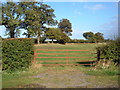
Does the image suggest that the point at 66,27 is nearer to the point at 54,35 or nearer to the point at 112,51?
the point at 54,35

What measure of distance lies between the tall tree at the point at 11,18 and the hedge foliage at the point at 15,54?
2735cm

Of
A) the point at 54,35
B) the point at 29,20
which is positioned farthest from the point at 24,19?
the point at 54,35

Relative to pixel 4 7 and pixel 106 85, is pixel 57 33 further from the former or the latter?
pixel 106 85

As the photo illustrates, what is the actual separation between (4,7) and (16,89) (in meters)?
32.4

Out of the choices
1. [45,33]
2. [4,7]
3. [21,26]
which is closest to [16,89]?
[4,7]

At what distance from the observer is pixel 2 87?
5312 millimetres

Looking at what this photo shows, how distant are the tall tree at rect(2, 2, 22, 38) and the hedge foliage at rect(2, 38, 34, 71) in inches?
1077

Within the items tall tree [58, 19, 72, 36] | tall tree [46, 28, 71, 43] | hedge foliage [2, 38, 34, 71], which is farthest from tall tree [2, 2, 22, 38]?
tall tree [58, 19, 72, 36]

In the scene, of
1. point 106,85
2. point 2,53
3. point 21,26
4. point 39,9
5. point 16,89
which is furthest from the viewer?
point 39,9

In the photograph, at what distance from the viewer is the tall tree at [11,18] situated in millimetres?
33812

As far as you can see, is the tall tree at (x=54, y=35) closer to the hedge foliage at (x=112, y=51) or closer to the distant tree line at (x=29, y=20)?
the distant tree line at (x=29, y=20)

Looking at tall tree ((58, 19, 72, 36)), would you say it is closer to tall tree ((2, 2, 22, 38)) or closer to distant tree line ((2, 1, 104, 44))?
distant tree line ((2, 1, 104, 44))

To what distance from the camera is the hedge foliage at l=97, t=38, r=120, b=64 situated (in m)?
8.62

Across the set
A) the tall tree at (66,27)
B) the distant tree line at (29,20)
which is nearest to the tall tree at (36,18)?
the distant tree line at (29,20)
